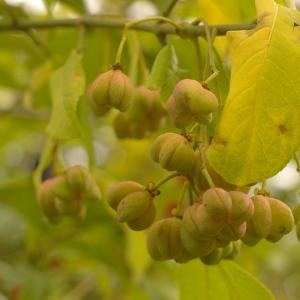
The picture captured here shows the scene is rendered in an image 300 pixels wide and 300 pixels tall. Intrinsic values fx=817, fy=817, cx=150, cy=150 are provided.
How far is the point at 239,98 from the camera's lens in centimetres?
128

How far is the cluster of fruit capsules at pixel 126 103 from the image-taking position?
1550mm

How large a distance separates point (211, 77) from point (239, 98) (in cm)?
10

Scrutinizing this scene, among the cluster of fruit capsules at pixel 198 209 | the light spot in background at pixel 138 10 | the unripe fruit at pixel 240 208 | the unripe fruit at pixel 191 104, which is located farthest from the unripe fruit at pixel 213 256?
the light spot in background at pixel 138 10

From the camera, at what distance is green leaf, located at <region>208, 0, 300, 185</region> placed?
126cm

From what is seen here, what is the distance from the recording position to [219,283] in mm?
1770

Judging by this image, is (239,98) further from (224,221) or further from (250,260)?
(250,260)

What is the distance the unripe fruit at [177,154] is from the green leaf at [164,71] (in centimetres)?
20

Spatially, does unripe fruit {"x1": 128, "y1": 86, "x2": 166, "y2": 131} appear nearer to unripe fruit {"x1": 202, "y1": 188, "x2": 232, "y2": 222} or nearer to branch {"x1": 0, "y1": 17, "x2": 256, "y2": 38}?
branch {"x1": 0, "y1": 17, "x2": 256, "y2": 38}

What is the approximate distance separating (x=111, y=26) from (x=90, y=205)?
780mm

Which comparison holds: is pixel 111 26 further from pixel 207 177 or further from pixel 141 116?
pixel 207 177

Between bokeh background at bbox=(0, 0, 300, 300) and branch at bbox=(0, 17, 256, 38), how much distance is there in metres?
0.04

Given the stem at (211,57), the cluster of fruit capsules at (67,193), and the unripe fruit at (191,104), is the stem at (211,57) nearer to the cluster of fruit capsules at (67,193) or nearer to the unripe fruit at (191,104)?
the unripe fruit at (191,104)

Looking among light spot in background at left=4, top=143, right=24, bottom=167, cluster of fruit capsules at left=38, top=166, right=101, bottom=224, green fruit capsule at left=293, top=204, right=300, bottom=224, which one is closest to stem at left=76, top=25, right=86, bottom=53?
cluster of fruit capsules at left=38, top=166, right=101, bottom=224

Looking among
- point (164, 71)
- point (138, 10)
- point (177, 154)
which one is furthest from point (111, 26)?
point (138, 10)
